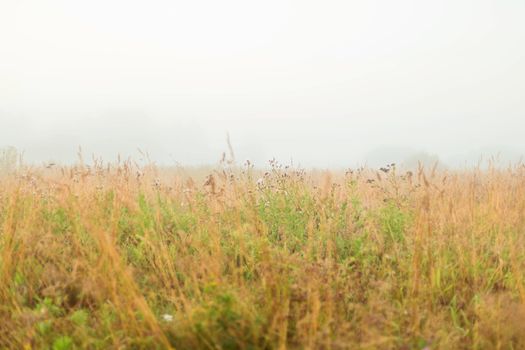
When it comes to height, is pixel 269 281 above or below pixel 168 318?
above

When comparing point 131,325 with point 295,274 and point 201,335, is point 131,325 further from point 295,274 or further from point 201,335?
point 295,274

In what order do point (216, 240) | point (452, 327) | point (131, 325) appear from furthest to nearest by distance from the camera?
point (216, 240) < point (452, 327) < point (131, 325)

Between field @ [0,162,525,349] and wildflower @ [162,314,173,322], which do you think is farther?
wildflower @ [162,314,173,322]

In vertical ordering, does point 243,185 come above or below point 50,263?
above

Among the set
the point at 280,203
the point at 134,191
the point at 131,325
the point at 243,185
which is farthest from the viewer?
the point at 134,191

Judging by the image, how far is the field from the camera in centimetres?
232

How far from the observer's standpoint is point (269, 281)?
8.33 ft

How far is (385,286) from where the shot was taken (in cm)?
262

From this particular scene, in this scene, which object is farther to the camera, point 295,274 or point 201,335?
point 295,274

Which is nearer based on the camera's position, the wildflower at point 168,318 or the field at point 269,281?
the field at point 269,281

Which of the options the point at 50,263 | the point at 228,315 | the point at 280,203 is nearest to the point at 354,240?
the point at 280,203

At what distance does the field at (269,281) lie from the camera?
2.32 meters

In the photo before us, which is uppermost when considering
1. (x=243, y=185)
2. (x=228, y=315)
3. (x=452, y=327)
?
(x=243, y=185)

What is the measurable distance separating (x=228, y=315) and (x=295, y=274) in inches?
28.7
